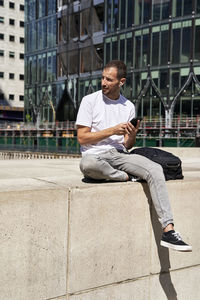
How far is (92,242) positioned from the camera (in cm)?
381

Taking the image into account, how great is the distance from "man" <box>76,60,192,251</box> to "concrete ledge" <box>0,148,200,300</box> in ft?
0.72

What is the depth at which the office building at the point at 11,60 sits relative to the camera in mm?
75000

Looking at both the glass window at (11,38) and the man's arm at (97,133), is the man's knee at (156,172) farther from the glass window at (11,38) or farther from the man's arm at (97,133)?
the glass window at (11,38)

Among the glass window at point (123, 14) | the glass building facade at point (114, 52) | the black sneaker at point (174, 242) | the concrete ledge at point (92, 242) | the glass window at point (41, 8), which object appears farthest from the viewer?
the glass window at point (41, 8)

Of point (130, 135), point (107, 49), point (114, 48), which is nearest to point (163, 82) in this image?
point (114, 48)

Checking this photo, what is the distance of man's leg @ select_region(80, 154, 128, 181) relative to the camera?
13.5 feet


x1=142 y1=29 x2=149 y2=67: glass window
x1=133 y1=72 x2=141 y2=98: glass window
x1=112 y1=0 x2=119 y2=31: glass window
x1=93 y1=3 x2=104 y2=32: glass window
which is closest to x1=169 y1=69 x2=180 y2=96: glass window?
x1=142 y1=29 x2=149 y2=67: glass window

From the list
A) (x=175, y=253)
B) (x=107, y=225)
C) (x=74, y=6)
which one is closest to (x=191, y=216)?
(x=175, y=253)

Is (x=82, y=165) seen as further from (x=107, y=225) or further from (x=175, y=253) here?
(x=175, y=253)

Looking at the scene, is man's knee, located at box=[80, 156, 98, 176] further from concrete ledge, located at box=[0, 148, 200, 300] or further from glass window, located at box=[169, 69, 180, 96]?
glass window, located at box=[169, 69, 180, 96]

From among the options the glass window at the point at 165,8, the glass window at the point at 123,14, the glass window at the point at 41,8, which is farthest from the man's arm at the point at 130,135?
the glass window at the point at 41,8

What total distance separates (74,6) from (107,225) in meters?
46.9

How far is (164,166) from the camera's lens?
4.33 metres

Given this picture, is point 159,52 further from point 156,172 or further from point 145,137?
point 156,172
